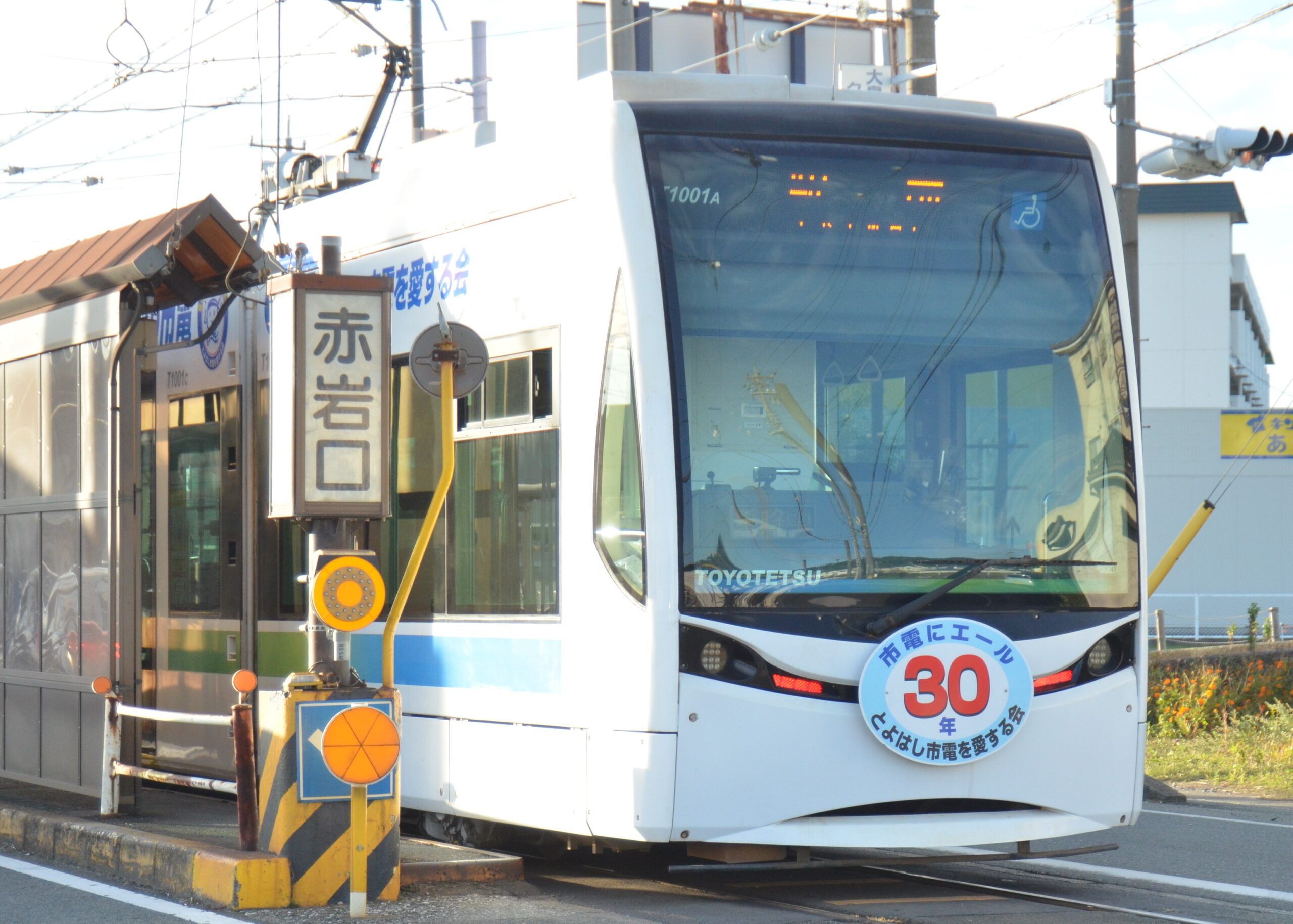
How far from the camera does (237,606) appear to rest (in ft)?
31.7

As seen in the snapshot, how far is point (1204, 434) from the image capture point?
116 ft

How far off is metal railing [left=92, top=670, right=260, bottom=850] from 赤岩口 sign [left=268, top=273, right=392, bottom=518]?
0.94 metres

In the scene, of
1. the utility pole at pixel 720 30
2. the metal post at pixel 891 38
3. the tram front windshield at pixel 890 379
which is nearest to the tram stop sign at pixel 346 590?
the tram front windshield at pixel 890 379

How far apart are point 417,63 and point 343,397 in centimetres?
1512

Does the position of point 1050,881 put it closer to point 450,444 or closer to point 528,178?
point 450,444

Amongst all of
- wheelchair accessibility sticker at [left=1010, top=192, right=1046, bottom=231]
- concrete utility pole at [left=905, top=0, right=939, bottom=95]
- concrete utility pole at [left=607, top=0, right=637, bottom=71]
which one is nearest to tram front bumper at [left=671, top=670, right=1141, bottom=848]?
wheelchair accessibility sticker at [left=1010, top=192, right=1046, bottom=231]

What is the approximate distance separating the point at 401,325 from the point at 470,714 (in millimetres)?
2083

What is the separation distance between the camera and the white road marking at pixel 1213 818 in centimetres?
1075

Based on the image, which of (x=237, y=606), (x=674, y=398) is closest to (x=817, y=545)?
(x=674, y=398)

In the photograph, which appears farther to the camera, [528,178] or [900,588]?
[528,178]

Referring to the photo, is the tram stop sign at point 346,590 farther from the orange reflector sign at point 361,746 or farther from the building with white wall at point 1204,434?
the building with white wall at point 1204,434

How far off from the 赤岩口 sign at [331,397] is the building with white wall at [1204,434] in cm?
1501

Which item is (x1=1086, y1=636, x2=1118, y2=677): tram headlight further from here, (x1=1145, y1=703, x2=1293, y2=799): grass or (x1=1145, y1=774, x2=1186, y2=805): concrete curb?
(x1=1145, y1=703, x2=1293, y2=799): grass

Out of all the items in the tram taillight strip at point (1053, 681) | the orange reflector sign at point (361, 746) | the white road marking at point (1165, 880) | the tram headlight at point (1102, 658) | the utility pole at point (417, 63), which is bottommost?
the white road marking at point (1165, 880)
